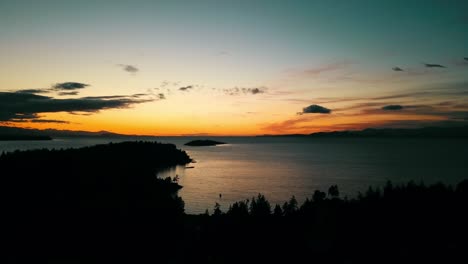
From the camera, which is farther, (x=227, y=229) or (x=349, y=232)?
(x=227, y=229)

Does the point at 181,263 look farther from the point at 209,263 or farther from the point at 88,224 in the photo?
the point at 88,224

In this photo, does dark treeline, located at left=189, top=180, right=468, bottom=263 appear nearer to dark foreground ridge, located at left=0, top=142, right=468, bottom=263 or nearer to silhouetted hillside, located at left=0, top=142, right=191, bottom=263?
dark foreground ridge, located at left=0, top=142, right=468, bottom=263

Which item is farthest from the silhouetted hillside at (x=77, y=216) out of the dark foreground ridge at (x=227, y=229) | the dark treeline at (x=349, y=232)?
the dark treeline at (x=349, y=232)

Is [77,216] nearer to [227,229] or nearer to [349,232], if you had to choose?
[227,229]

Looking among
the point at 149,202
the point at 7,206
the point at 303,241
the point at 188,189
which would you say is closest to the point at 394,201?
the point at 303,241

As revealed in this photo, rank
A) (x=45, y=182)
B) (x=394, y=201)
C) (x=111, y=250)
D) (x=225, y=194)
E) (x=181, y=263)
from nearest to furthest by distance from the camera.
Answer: (x=181, y=263), (x=111, y=250), (x=394, y=201), (x=45, y=182), (x=225, y=194)

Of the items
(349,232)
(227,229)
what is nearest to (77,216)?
(227,229)

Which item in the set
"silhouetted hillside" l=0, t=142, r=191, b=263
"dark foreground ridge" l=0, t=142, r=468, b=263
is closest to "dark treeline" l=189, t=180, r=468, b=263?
"dark foreground ridge" l=0, t=142, r=468, b=263

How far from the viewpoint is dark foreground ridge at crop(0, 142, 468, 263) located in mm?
44375

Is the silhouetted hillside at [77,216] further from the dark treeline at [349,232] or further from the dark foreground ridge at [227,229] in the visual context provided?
the dark treeline at [349,232]

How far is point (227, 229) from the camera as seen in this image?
52250 mm

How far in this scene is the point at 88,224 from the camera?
53406 mm

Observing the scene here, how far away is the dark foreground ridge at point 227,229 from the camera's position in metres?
44.4

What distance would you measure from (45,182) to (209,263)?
4166cm
